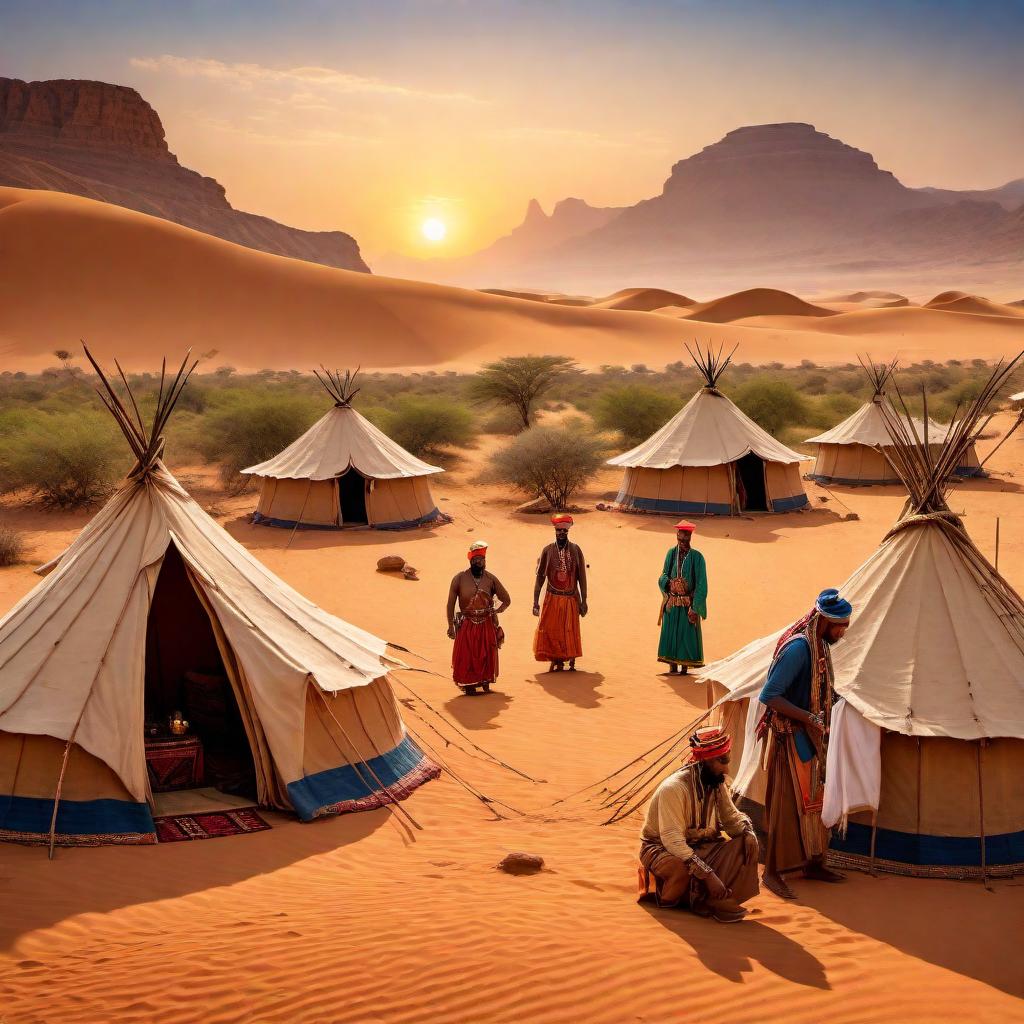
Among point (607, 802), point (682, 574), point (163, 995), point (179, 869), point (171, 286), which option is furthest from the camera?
point (171, 286)

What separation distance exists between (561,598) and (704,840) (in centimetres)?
515

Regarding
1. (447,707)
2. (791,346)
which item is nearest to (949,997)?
(447,707)

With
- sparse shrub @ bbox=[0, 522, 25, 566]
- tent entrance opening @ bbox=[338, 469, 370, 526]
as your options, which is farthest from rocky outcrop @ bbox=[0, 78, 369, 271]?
sparse shrub @ bbox=[0, 522, 25, 566]

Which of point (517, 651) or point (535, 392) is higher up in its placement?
point (535, 392)

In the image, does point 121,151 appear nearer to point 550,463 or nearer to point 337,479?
point 550,463

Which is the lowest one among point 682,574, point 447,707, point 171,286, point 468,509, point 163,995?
point 163,995

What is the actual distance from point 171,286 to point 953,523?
5373 centimetres

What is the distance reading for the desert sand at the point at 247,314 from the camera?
171 ft

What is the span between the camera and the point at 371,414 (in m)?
27.9

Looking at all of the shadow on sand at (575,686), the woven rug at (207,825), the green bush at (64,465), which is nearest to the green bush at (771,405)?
the green bush at (64,465)

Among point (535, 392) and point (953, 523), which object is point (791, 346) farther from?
point (953, 523)

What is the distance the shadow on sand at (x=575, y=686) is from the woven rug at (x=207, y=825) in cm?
364

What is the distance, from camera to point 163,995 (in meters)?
4.36

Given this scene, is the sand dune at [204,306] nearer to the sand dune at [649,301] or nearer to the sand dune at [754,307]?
the sand dune at [754,307]
